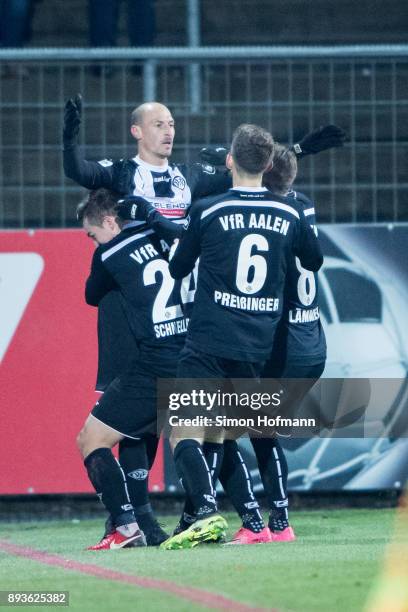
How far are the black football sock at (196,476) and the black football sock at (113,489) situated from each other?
1.72ft

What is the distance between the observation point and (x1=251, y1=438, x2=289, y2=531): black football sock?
6973mm

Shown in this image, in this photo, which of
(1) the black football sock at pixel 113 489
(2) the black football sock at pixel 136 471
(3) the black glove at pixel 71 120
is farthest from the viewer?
(2) the black football sock at pixel 136 471

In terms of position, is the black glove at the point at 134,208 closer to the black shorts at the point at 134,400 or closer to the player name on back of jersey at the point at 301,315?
the black shorts at the point at 134,400

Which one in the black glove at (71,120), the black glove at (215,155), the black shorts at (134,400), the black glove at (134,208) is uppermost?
the black glove at (71,120)

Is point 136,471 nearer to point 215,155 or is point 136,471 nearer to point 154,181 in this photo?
point 154,181

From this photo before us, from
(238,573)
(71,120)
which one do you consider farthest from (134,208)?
(238,573)

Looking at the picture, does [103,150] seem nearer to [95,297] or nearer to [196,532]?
[95,297]

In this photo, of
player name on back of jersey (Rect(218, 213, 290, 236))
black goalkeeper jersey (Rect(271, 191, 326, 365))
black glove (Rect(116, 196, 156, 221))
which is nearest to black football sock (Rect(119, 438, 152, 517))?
black goalkeeper jersey (Rect(271, 191, 326, 365))

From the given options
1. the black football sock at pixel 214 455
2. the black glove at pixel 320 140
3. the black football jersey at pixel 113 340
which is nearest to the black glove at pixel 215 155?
the black glove at pixel 320 140

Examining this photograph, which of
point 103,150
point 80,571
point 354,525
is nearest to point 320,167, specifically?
point 103,150

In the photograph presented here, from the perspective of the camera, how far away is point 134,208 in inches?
275

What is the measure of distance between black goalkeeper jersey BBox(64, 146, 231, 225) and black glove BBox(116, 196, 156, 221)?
0.26 m

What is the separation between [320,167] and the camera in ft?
30.0

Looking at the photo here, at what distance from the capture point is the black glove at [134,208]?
6.94m
